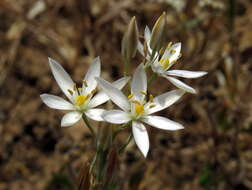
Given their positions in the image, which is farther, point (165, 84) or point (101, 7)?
point (101, 7)

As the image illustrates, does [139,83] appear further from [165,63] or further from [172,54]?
[172,54]

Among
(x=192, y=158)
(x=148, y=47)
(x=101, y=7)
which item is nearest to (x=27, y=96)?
(x=101, y=7)

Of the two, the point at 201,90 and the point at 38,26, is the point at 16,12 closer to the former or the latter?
the point at 38,26

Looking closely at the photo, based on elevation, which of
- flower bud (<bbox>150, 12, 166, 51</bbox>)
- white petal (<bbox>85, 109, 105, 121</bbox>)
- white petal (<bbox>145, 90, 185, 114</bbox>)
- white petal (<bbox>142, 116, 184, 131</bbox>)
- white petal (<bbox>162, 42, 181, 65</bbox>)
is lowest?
white petal (<bbox>142, 116, 184, 131</bbox>)

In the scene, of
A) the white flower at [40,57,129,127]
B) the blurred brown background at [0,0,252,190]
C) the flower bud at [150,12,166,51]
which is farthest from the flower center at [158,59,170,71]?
the blurred brown background at [0,0,252,190]

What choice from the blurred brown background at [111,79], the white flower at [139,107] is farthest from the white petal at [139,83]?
the blurred brown background at [111,79]

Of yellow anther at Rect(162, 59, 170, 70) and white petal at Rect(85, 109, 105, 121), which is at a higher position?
white petal at Rect(85, 109, 105, 121)

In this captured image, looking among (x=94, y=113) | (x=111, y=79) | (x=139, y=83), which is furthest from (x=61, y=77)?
(x=111, y=79)

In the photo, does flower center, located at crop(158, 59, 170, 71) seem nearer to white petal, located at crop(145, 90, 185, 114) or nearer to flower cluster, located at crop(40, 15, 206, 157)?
flower cluster, located at crop(40, 15, 206, 157)
